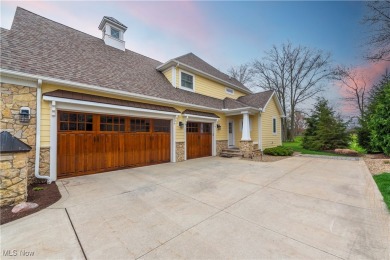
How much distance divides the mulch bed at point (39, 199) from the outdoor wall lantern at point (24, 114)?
2009 mm

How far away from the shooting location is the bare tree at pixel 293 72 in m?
23.0

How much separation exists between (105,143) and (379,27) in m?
19.3

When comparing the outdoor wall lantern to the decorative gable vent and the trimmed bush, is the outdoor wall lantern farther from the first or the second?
the trimmed bush

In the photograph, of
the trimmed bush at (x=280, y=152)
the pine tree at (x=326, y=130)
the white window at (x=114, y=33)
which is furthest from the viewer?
the pine tree at (x=326, y=130)

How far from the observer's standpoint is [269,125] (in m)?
13.6

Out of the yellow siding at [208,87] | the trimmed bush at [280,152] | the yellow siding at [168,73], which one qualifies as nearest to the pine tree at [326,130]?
the trimmed bush at [280,152]

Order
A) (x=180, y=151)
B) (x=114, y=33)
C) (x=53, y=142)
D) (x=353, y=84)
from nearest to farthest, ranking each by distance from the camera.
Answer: (x=53, y=142), (x=180, y=151), (x=114, y=33), (x=353, y=84)

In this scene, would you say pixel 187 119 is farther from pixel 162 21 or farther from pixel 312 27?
pixel 312 27

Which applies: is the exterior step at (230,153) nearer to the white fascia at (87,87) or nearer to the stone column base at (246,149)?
the stone column base at (246,149)

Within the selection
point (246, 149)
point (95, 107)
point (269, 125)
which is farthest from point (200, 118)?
point (269, 125)

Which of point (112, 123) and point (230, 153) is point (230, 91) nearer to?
point (230, 153)

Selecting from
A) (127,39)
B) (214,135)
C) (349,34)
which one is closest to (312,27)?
(349,34)

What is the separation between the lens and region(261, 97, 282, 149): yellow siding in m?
12.8

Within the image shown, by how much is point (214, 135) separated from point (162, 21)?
25.7 feet
